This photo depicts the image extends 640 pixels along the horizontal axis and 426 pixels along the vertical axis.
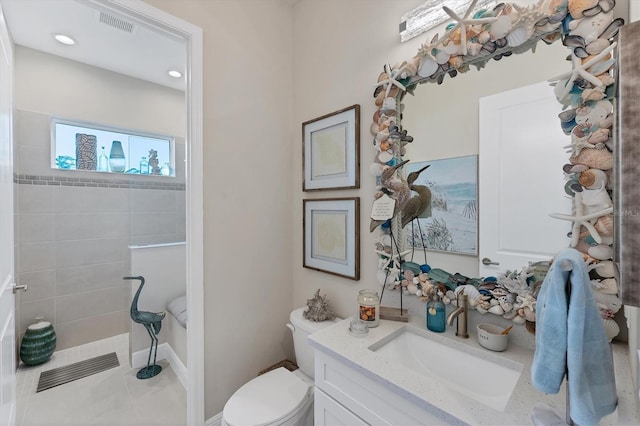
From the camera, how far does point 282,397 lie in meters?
1.33

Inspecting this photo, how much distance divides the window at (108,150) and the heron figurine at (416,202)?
282 centimetres

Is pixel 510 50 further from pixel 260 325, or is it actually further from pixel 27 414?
pixel 27 414

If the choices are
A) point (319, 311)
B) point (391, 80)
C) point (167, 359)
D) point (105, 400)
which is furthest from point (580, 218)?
point (167, 359)

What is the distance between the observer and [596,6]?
2.72 feet

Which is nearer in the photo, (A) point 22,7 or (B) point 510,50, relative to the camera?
(B) point 510,50

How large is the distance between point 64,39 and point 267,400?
3.03m

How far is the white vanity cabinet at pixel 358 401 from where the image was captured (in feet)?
2.61

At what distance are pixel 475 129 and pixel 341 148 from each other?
685 mm

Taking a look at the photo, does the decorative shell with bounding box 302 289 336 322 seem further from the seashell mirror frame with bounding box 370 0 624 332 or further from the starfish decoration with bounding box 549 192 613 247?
the starfish decoration with bounding box 549 192 613 247

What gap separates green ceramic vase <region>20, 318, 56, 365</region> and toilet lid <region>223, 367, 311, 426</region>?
2090 mm

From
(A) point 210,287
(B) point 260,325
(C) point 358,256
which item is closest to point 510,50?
(C) point 358,256

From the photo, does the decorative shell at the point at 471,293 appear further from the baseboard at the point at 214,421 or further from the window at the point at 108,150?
the window at the point at 108,150

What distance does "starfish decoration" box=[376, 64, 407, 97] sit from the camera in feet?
4.21

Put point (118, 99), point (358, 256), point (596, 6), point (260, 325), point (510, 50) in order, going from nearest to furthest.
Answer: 1. point (596, 6)
2. point (510, 50)
3. point (358, 256)
4. point (260, 325)
5. point (118, 99)
